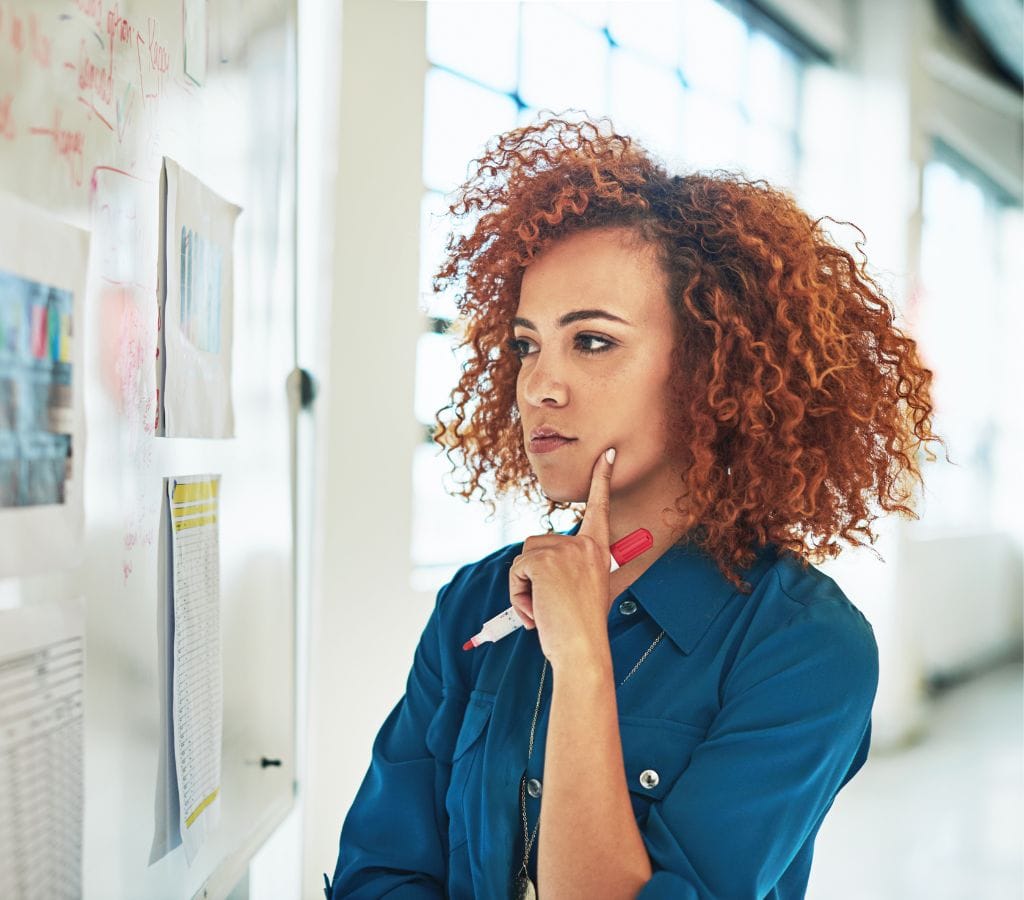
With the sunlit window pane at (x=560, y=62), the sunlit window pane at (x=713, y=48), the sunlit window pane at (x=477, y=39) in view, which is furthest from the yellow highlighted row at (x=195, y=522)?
the sunlit window pane at (x=713, y=48)

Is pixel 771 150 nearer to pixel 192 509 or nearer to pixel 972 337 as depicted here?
pixel 972 337

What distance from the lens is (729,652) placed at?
3.90 ft

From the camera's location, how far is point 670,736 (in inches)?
45.9

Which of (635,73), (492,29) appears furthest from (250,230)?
(635,73)

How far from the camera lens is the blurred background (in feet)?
7.73

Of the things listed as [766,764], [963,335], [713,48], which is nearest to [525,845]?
[766,764]

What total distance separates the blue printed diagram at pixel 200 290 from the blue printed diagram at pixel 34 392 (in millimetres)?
352

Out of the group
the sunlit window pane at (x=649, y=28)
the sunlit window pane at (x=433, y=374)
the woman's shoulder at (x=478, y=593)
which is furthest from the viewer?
the sunlit window pane at (x=649, y=28)

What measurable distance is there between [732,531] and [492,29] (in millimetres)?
2305

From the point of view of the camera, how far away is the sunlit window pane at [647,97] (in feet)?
12.2

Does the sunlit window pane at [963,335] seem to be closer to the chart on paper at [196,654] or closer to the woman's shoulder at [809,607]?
the woman's shoulder at [809,607]

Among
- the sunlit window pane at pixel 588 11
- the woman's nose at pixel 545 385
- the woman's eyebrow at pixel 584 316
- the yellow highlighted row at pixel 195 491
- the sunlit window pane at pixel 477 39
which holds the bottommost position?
the yellow highlighted row at pixel 195 491

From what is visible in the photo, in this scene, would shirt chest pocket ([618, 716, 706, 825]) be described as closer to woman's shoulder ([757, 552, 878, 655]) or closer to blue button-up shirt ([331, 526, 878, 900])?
blue button-up shirt ([331, 526, 878, 900])

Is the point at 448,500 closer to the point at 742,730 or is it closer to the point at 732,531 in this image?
the point at 732,531
